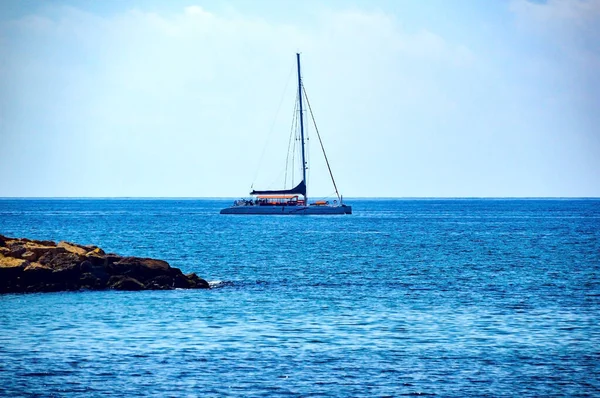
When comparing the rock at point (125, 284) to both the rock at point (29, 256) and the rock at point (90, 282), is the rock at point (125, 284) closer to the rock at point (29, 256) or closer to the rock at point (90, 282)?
the rock at point (90, 282)

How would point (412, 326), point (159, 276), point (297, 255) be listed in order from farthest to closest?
point (297, 255) → point (159, 276) → point (412, 326)

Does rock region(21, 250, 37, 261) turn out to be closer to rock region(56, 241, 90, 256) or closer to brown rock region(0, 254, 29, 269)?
brown rock region(0, 254, 29, 269)

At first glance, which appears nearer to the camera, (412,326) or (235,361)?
(235,361)

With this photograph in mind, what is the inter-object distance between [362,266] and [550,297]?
775 inches

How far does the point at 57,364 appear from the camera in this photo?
25047mm

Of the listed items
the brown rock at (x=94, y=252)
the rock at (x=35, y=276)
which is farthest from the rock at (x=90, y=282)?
the brown rock at (x=94, y=252)

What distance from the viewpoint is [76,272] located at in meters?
42.8

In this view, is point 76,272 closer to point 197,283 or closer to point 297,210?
point 197,283

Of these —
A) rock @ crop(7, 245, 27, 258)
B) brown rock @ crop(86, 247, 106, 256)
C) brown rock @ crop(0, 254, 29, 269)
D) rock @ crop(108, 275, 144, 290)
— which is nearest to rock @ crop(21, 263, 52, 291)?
brown rock @ crop(0, 254, 29, 269)

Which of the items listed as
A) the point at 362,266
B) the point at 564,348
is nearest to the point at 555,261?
the point at 362,266

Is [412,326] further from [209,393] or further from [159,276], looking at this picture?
[159,276]

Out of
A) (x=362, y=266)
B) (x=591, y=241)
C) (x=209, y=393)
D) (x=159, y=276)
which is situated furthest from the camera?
(x=591, y=241)

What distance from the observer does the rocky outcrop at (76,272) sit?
41688mm

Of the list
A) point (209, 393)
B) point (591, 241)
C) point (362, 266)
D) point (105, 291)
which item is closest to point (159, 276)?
point (105, 291)
